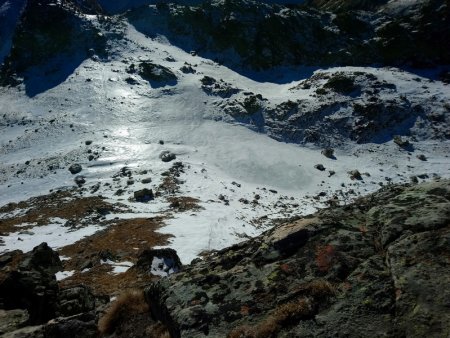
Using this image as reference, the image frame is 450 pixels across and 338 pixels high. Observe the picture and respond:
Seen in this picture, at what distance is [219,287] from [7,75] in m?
77.3

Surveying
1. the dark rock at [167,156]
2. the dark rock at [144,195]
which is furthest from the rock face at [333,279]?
the dark rock at [167,156]

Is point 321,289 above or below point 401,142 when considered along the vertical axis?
above

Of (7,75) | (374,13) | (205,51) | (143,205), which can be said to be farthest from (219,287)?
(374,13)

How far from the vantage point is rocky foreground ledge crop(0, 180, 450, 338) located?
456 centimetres

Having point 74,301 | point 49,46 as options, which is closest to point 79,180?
point 74,301

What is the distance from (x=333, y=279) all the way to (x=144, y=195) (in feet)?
104

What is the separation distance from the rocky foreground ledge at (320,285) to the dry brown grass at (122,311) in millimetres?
20

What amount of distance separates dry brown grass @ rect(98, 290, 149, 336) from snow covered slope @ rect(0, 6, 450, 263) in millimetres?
11955

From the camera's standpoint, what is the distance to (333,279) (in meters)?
5.48

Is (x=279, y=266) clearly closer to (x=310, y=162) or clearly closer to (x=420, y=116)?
(x=310, y=162)

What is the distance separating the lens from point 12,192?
40.8 metres

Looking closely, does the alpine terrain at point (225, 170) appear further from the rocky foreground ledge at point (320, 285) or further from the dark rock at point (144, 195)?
the dark rock at point (144, 195)

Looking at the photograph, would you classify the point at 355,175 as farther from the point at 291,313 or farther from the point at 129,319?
the point at 291,313

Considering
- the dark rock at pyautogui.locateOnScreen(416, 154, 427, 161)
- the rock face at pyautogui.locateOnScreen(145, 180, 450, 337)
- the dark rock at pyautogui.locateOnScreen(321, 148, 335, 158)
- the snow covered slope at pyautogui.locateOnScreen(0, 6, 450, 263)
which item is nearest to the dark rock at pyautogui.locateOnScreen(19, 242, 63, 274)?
the rock face at pyautogui.locateOnScreen(145, 180, 450, 337)
